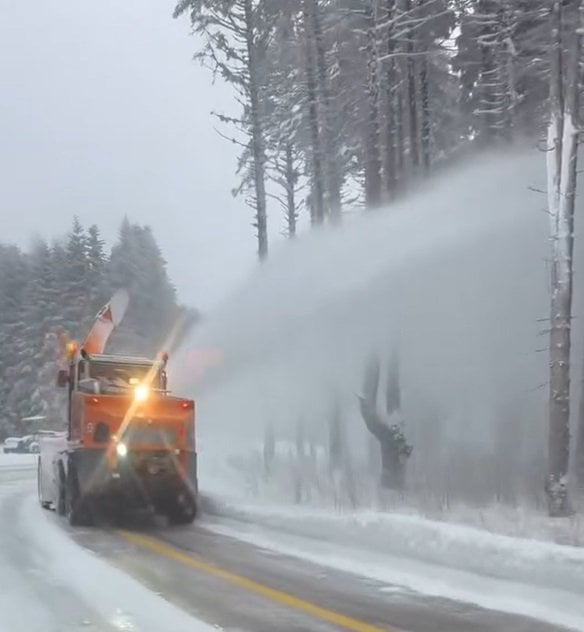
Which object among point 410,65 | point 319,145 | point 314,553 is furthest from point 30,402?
point 314,553

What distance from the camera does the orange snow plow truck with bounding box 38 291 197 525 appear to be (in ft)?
47.5

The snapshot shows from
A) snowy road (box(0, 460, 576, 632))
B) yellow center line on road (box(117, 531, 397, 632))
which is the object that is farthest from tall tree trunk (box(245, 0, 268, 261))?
snowy road (box(0, 460, 576, 632))

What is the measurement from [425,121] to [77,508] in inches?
484

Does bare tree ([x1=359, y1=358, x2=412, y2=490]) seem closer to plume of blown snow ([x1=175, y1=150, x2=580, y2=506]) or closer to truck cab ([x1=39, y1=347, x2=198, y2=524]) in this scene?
plume of blown snow ([x1=175, y1=150, x2=580, y2=506])

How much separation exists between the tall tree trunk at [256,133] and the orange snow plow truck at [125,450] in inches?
430

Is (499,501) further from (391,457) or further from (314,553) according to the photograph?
(314,553)

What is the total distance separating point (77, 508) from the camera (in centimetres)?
1486

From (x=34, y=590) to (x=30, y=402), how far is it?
59362mm

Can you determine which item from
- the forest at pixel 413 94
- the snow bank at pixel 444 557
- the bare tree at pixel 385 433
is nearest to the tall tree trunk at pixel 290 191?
the forest at pixel 413 94

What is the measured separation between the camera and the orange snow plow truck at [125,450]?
14484 mm

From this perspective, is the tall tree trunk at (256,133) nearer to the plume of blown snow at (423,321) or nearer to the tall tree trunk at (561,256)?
the plume of blown snow at (423,321)

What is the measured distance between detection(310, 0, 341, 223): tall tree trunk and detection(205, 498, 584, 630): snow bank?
Answer: 1217cm

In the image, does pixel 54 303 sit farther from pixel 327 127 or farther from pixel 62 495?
pixel 62 495

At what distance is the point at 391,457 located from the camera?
18.2 meters
